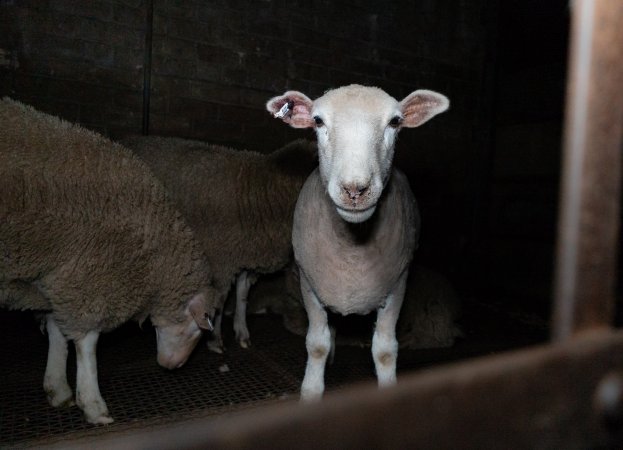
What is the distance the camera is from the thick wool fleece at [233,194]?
15.1 feet

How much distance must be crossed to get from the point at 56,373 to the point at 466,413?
10.6 feet

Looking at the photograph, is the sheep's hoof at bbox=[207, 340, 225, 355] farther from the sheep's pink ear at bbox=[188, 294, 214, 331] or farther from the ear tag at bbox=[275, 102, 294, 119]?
the ear tag at bbox=[275, 102, 294, 119]

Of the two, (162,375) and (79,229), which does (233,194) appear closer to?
(162,375)

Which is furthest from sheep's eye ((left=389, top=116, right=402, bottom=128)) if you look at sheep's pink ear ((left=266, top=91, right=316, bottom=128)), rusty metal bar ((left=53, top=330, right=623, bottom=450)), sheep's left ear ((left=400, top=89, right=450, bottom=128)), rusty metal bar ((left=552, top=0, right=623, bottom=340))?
rusty metal bar ((left=53, top=330, right=623, bottom=450))

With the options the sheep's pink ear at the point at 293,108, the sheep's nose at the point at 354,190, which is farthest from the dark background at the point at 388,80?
the sheep's nose at the point at 354,190

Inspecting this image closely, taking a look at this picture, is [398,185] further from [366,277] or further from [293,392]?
[293,392]

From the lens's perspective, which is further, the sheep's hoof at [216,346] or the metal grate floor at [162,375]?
the sheep's hoof at [216,346]

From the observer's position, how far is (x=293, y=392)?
350 cm

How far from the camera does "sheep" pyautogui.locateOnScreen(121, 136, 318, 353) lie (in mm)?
4590

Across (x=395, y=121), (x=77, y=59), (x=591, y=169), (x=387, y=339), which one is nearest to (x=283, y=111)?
(x=395, y=121)

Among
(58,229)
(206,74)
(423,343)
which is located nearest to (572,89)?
(58,229)

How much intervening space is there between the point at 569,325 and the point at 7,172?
2869mm

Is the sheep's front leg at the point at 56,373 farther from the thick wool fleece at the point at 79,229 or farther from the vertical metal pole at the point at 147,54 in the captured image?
the vertical metal pole at the point at 147,54

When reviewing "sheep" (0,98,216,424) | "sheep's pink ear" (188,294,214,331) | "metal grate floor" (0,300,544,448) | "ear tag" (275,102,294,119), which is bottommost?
"metal grate floor" (0,300,544,448)
